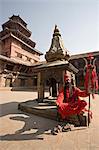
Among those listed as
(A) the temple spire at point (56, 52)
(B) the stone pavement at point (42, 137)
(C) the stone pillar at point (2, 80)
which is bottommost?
(B) the stone pavement at point (42, 137)

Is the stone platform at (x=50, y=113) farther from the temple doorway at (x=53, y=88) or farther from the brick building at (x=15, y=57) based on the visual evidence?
the brick building at (x=15, y=57)

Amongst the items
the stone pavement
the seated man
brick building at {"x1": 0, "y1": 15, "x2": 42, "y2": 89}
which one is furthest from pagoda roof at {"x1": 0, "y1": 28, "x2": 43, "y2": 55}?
the stone pavement

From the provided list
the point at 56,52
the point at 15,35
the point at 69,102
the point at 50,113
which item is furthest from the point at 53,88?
the point at 15,35

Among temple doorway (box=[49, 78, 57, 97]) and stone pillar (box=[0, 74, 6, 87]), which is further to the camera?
stone pillar (box=[0, 74, 6, 87])

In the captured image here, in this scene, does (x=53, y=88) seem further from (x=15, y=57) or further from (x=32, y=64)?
(x=15, y=57)

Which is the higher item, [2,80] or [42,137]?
[2,80]

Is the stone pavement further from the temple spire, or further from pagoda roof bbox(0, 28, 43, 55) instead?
pagoda roof bbox(0, 28, 43, 55)

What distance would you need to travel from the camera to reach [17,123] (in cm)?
455

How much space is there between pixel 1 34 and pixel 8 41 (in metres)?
3.76

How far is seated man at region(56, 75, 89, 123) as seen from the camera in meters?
4.19

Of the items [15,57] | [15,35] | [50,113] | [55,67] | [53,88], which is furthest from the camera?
[15,35]

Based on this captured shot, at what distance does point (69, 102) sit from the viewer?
4.67 m

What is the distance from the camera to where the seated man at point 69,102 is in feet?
13.8

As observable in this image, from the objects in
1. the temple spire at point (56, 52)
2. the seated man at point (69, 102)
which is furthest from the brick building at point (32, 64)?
the seated man at point (69, 102)
